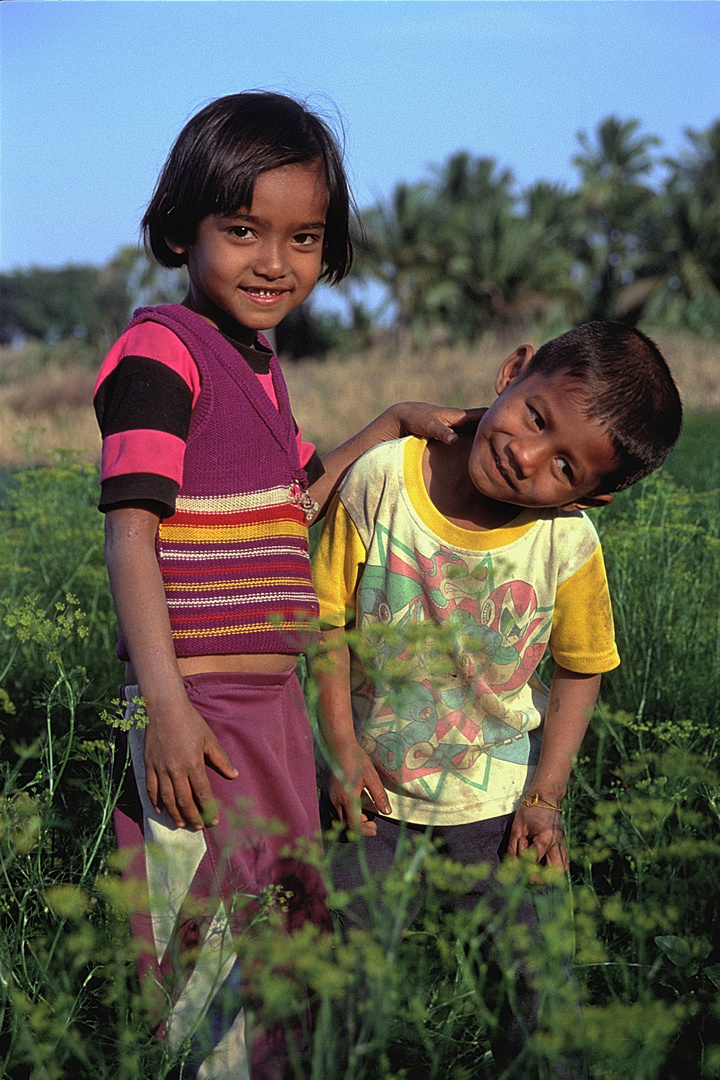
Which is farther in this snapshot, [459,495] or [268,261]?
[459,495]

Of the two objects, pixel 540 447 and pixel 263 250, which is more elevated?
pixel 263 250

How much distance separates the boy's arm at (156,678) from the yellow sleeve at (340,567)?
1.66 feet

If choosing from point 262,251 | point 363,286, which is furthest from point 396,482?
point 363,286

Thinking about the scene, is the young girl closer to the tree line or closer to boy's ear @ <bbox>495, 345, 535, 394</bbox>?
boy's ear @ <bbox>495, 345, 535, 394</bbox>

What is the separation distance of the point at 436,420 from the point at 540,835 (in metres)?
0.84

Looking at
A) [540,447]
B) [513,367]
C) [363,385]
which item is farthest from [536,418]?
[363,385]

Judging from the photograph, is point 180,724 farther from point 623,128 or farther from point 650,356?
point 623,128

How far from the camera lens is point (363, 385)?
68.5 ft

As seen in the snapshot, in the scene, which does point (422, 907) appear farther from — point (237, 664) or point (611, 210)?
point (611, 210)

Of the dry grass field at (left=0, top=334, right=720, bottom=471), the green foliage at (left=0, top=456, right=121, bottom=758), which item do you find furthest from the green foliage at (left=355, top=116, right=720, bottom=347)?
the green foliage at (left=0, top=456, right=121, bottom=758)

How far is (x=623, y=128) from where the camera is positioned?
48.0 meters

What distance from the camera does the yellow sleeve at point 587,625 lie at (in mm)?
2080

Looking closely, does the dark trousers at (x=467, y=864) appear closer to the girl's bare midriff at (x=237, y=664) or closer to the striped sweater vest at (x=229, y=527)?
the girl's bare midriff at (x=237, y=664)

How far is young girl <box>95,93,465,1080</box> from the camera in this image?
1.61 meters
